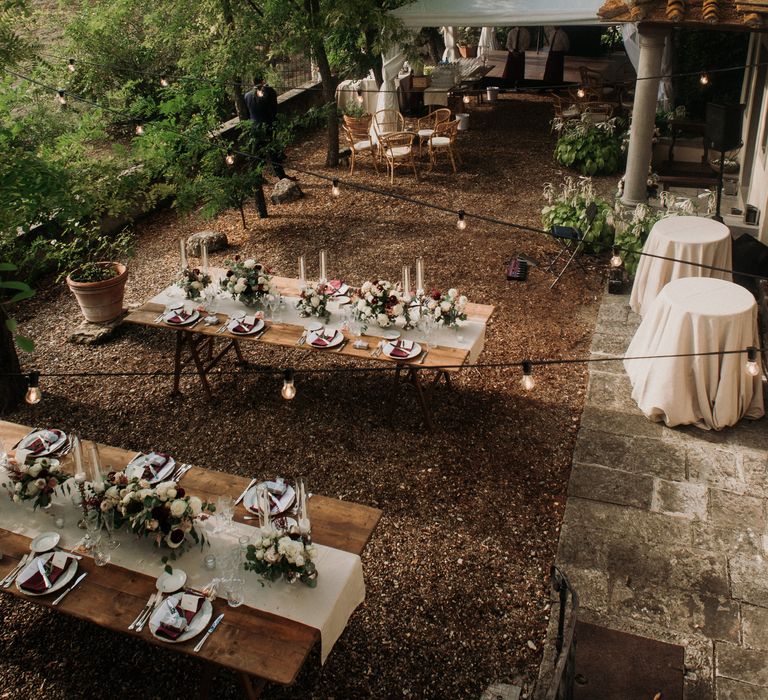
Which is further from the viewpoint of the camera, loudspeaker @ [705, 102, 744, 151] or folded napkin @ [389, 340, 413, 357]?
loudspeaker @ [705, 102, 744, 151]

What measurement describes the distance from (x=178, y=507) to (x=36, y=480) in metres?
1.00

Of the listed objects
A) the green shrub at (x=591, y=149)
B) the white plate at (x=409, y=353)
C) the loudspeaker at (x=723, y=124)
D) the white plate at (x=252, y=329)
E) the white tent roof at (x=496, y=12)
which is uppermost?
the white tent roof at (x=496, y=12)

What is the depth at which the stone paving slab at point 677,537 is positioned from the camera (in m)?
Answer: 4.50

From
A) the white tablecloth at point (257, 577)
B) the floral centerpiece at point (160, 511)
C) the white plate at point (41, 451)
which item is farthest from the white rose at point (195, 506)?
the white plate at point (41, 451)

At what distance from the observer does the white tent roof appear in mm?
10828

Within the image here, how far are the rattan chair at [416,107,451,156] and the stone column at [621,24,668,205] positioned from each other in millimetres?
3788

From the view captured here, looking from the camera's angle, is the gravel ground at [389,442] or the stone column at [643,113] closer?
the gravel ground at [389,442]

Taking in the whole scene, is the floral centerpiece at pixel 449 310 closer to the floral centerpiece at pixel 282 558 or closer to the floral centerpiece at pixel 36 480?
the floral centerpiece at pixel 282 558

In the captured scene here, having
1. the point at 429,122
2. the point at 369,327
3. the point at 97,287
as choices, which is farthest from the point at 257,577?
the point at 429,122

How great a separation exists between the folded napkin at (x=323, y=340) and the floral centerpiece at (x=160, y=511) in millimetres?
2247

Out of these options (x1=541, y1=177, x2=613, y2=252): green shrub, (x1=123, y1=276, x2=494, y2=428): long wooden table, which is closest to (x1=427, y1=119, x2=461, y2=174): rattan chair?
(x1=541, y1=177, x2=613, y2=252): green shrub

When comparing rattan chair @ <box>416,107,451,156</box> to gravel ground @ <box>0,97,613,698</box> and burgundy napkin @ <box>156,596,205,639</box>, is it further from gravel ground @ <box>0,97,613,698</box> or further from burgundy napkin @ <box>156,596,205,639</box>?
burgundy napkin @ <box>156,596,205,639</box>

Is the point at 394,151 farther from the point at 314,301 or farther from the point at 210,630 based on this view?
the point at 210,630

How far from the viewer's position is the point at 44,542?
14.1ft
